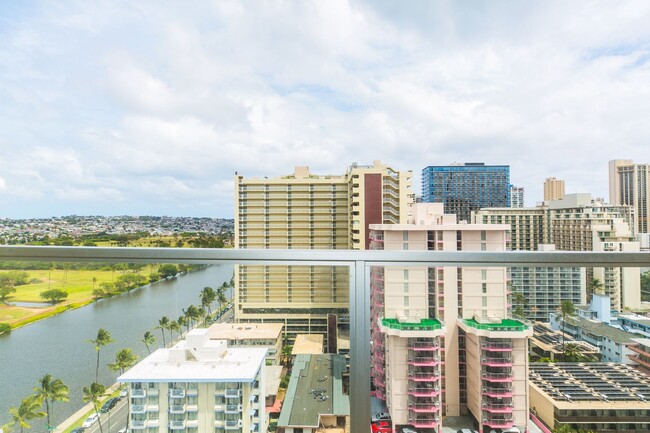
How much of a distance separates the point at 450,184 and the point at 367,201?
18.5 ft

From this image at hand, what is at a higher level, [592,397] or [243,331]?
[243,331]

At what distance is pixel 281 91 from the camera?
6641mm

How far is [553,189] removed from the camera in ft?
31.6

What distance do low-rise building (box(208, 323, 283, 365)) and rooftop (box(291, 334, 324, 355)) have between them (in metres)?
0.07

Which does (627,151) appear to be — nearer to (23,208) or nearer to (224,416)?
(224,416)

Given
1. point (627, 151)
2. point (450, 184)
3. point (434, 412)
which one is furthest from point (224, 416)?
point (450, 184)

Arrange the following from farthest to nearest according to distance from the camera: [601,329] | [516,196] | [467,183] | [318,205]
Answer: [318,205]
[467,183]
[516,196]
[601,329]

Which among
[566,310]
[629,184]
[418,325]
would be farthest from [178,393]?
[629,184]

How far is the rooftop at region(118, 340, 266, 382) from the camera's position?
40.3 inches

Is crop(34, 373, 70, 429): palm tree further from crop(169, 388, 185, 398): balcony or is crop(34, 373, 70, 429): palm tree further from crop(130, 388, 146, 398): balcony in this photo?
crop(169, 388, 185, 398): balcony

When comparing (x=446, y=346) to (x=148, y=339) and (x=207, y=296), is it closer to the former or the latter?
(x=207, y=296)

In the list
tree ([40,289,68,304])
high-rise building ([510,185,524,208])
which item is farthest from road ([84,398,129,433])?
high-rise building ([510,185,524,208])

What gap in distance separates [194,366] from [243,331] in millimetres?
168

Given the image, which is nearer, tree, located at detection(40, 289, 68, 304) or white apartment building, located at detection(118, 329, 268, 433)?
white apartment building, located at detection(118, 329, 268, 433)
